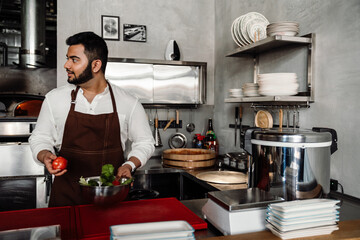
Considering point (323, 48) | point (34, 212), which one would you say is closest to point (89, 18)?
point (323, 48)

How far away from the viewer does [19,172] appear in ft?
10.6

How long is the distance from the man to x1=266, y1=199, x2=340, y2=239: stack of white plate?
3.17ft

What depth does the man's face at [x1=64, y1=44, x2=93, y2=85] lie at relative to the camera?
75.7 inches

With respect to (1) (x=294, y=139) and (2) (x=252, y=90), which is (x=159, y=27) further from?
(1) (x=294, y=139)

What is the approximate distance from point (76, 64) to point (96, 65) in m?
0.12

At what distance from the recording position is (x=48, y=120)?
202 centimetres

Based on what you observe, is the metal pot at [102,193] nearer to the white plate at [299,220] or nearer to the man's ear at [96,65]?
the white plate at [299,220]

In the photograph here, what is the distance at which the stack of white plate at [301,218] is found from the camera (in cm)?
112

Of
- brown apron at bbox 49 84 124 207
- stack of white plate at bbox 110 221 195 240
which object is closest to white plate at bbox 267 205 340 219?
stack of white plate at bbox 110 221 195 240

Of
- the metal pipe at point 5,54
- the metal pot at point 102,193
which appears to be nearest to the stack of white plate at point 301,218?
the metal pot at point 102,193

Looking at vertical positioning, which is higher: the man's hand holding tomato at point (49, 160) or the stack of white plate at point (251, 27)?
the stack of white plate at point (251, 27)

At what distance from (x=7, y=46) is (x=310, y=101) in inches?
174

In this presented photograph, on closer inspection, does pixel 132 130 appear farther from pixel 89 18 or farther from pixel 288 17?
pixel 89 18

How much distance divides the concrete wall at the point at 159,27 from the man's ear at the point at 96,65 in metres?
1.70
